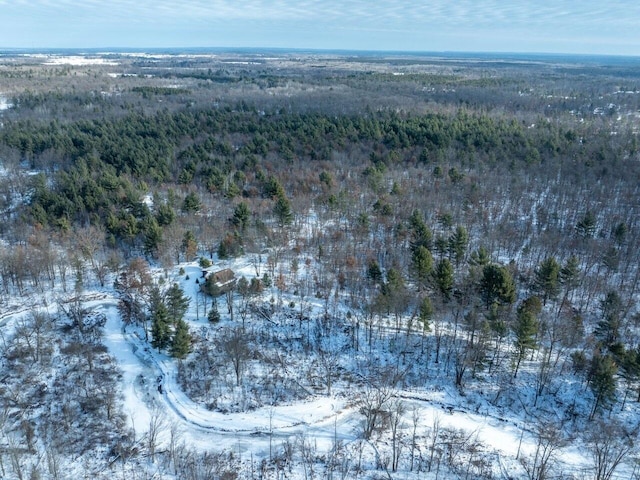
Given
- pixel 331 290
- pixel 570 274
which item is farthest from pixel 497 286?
pixel 331 290

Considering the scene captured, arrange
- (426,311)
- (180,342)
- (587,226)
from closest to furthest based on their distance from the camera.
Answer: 1. (180,342)
2. (426,311)
3. (587,226)

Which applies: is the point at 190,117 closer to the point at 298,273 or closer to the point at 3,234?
the point at 3,234

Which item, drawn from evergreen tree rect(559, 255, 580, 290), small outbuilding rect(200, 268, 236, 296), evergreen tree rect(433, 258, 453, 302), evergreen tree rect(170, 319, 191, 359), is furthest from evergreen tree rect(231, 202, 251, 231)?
evergreen tree rect(559, 255, 580, 290)

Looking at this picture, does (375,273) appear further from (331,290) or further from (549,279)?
(549,279)

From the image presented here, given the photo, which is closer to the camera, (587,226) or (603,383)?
(603,383)

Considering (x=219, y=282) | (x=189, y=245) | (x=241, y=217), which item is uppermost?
(x=241, y=217)

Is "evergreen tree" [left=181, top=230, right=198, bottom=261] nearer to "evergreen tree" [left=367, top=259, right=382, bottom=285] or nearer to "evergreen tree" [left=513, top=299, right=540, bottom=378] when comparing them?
"evergreen tree" [left=367, top=259, right=382, bottom=285]

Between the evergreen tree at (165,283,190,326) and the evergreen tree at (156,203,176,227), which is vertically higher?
the evergreen tree at (156,203,176,227)
